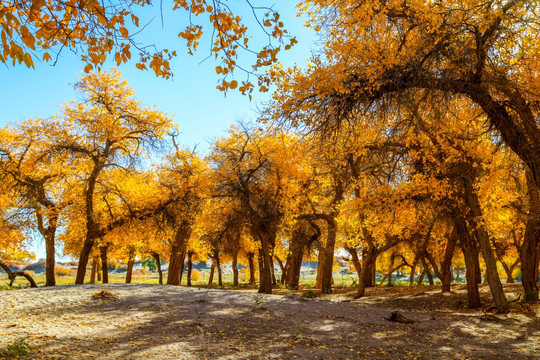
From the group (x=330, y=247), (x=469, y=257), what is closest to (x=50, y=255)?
(x=330, y=247)

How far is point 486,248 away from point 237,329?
7911 mm

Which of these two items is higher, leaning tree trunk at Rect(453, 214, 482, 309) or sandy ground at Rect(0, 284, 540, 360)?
leaning tree trunk at Rect(453, 214, 482, 309)

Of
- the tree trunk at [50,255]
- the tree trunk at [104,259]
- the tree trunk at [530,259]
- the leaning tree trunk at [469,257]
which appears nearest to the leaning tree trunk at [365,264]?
the leaning tree trunk at [469,257]

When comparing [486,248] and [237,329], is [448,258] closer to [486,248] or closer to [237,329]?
[486,248]

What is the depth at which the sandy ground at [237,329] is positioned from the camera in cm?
631

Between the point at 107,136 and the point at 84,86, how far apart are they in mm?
2500

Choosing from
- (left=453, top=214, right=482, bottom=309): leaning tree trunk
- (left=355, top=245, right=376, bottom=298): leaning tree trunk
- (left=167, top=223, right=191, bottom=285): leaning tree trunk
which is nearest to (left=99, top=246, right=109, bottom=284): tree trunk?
(left=167, top=223, right=191, bottom=285): leaning tree trunk

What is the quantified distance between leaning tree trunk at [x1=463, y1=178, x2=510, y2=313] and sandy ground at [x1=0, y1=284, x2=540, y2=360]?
587 millimetres

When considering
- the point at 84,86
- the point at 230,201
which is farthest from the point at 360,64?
Answer: the point at 84,86

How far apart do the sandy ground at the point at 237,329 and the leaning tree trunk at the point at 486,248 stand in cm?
59

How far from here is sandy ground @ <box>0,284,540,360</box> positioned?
248 inches

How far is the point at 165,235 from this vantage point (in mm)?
16812

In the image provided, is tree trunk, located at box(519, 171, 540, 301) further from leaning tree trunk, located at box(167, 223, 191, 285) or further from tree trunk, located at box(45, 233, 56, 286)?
tree trunk, located at box(45, 233, 56, 286)

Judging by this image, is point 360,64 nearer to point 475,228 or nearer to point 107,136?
point 475,228
